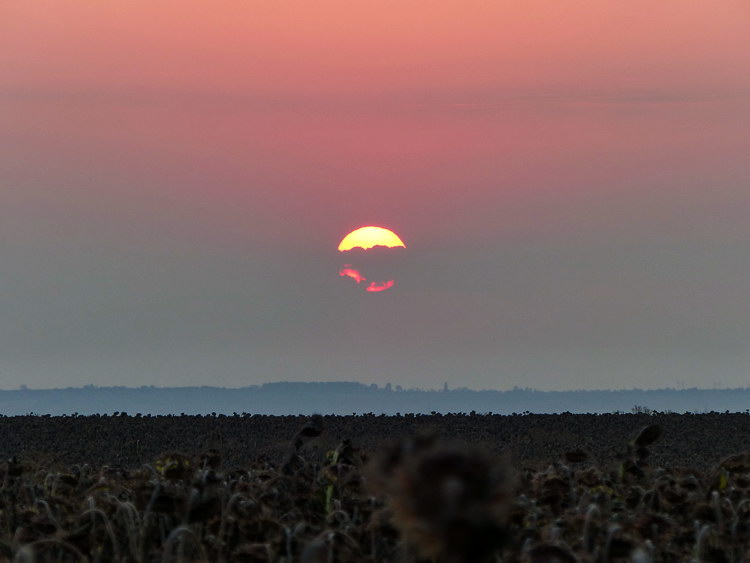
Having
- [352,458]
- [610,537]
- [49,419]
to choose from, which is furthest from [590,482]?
[49,419]

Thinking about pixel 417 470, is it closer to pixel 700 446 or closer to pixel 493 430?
pixel 700 446

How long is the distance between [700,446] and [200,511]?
3164cm

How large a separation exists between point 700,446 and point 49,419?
2195 centimetres

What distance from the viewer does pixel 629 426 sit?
4219cm

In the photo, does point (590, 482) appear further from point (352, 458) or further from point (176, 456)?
point (176, 456)

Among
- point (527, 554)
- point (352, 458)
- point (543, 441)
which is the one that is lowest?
point (527, 554)

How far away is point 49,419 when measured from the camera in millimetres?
44312

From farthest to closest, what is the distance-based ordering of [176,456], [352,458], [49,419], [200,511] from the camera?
[49,419], [352,458], [176,456], [200,511]

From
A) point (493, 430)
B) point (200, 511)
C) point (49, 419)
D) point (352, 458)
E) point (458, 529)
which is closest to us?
point (458, 529)

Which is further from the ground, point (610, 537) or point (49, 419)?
point (49, 419)

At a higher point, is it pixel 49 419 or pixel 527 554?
pixel 49 419

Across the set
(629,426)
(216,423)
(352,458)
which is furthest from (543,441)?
(352,458)

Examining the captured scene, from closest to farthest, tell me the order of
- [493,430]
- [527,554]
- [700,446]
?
[527,554] < [700,446] < [493,430]

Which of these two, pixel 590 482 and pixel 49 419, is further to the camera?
pixel 49 419
